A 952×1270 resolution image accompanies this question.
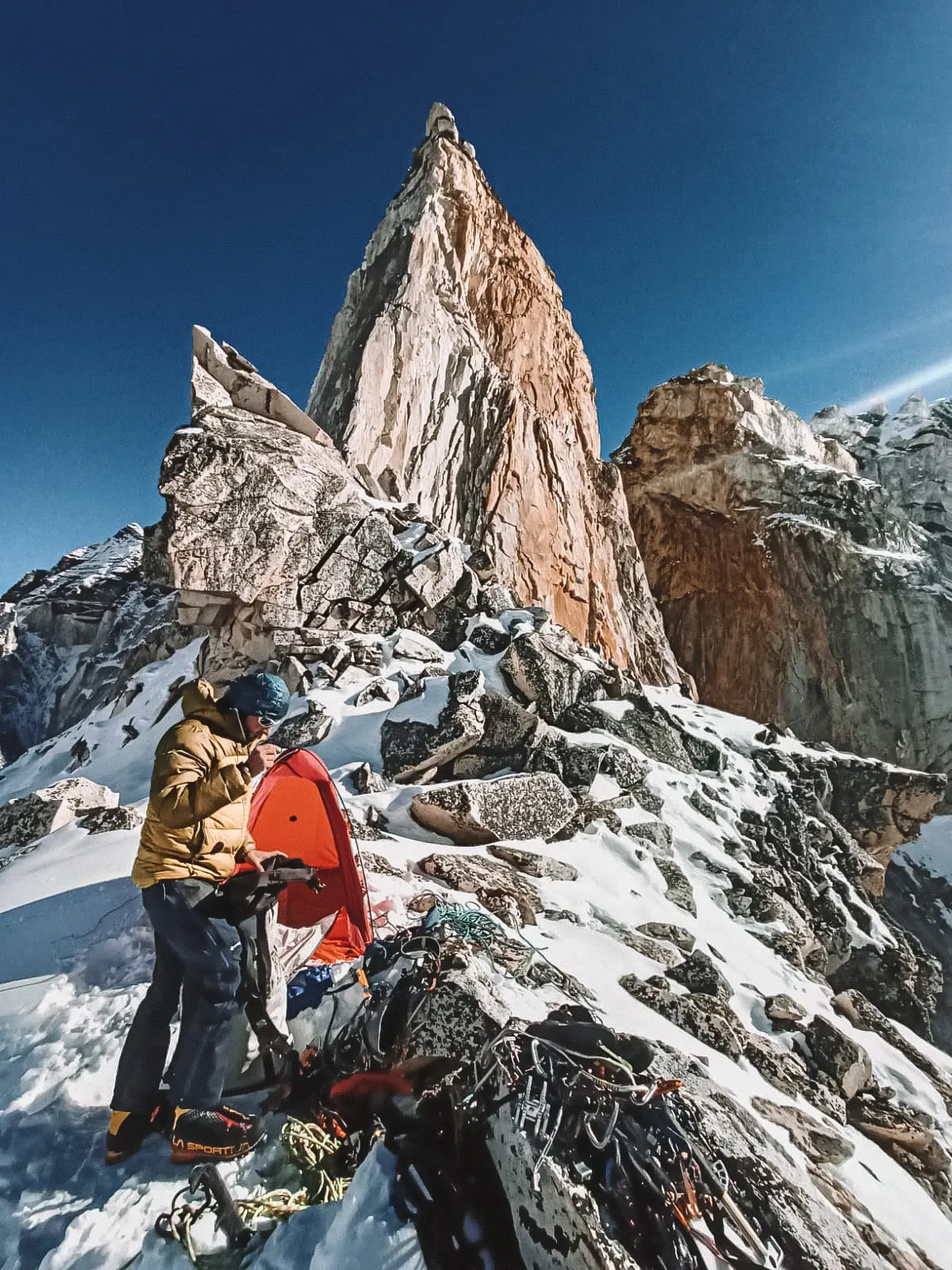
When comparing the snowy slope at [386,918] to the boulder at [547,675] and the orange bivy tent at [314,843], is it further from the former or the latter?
the boulder at [547,675]

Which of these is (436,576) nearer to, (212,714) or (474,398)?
(474,398)

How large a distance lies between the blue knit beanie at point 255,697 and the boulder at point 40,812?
4.08 metres

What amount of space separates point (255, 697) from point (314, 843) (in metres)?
2.08

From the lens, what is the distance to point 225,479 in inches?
515

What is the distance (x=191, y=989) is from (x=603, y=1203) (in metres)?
1.74

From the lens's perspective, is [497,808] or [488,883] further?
[497,808]

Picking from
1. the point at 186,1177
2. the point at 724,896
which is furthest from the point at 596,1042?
the point at 724,896

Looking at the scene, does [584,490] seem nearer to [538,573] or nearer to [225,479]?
[538,573]

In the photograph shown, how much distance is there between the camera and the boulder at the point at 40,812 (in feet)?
18.1

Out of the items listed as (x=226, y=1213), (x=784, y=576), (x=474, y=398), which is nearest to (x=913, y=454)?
(x=784, y=576)

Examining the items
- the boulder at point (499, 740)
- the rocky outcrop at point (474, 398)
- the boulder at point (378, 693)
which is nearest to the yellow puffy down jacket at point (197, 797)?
the boulder at point (499, 740)

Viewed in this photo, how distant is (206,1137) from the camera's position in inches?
92.9

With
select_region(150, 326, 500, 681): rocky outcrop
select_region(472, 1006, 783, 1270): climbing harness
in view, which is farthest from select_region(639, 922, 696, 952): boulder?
select_region(150, 326, 500, 681): rocky outcrop

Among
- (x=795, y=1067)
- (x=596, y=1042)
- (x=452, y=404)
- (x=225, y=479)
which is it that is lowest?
(x=795, y=1067)
